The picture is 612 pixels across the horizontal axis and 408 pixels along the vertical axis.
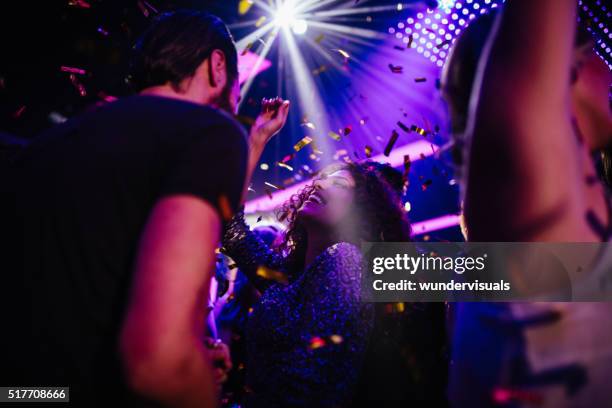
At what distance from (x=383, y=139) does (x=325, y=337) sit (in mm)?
3663

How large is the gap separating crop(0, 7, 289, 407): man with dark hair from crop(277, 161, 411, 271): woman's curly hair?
6.09ft

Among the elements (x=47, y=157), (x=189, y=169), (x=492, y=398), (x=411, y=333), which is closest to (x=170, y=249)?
(x=189, y=169)

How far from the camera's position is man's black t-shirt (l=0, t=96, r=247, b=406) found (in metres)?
0.88

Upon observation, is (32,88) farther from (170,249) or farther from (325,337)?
(170,249)

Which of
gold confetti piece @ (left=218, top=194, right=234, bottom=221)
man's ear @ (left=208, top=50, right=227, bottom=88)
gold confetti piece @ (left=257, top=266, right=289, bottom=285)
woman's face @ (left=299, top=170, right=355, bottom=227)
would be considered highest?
woman's face @ (left=299, top=170, right=355, bottom=227)

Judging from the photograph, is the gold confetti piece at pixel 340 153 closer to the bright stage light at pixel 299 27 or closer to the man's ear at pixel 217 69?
the bright stage light at pixel 299 27

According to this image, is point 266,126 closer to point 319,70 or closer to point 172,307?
point 172,307

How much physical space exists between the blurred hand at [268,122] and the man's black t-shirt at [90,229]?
133cm

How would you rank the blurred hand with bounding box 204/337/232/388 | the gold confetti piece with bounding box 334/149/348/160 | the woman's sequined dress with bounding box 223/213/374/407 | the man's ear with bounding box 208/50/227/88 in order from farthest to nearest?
1. the gold confetti piece with bounding box 334/149/348/160
2. the woman's sequined dress with bounding box 223/213/374/407
3. the man's ear with bounding box 208/50/227/88
4. the blurred hand with bounding box 204/337/232/388

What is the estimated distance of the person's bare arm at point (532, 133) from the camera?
74 cm

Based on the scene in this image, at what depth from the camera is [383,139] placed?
5.18 m

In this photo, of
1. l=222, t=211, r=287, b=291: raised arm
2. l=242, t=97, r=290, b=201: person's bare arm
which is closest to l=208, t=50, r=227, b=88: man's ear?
l=242, t=97, r=290, b=201: person's bare arm

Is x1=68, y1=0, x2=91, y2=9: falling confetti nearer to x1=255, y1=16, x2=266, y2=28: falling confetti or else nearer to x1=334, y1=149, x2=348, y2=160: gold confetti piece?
x1=255, y1=16, x2=266, y2=28: falling confetti

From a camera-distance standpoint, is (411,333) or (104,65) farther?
(104,65)
